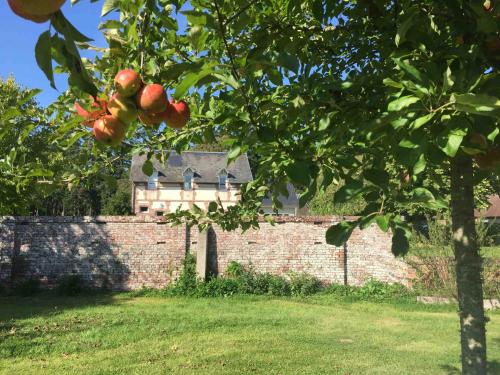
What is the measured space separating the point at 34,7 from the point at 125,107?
50 cm

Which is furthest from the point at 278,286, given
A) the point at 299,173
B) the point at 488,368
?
the point at 299,173

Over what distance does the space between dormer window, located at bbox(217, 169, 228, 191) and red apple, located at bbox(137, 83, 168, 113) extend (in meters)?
29.7

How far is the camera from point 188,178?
31.2 metres

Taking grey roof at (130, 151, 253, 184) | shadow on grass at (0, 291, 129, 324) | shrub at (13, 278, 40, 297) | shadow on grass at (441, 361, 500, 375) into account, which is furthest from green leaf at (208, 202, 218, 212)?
grey roof at (130, 151, 253, 184)

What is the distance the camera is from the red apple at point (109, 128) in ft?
4.13

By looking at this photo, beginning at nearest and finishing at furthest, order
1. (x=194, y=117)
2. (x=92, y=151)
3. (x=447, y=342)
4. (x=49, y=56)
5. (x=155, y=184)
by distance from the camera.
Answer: (x=49, y=56) < (x=92, y=151) < (x=194, y=117) < (x=447, y=342) < (x=155, y=184)

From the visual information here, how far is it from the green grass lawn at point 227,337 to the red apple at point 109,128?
4.34m

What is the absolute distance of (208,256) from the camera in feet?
34.9

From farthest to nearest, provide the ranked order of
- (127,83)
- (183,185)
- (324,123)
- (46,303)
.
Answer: (183,185)
(46,303)
(324,123)
(127,83)

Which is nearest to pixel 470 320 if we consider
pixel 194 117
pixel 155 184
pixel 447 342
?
pixel 194 117

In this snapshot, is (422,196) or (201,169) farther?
(201,169)

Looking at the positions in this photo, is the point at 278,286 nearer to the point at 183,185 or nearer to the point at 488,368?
the point at 488,368

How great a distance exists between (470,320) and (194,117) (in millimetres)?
1636

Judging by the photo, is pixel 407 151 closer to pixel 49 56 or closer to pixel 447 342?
pixel 49 56
